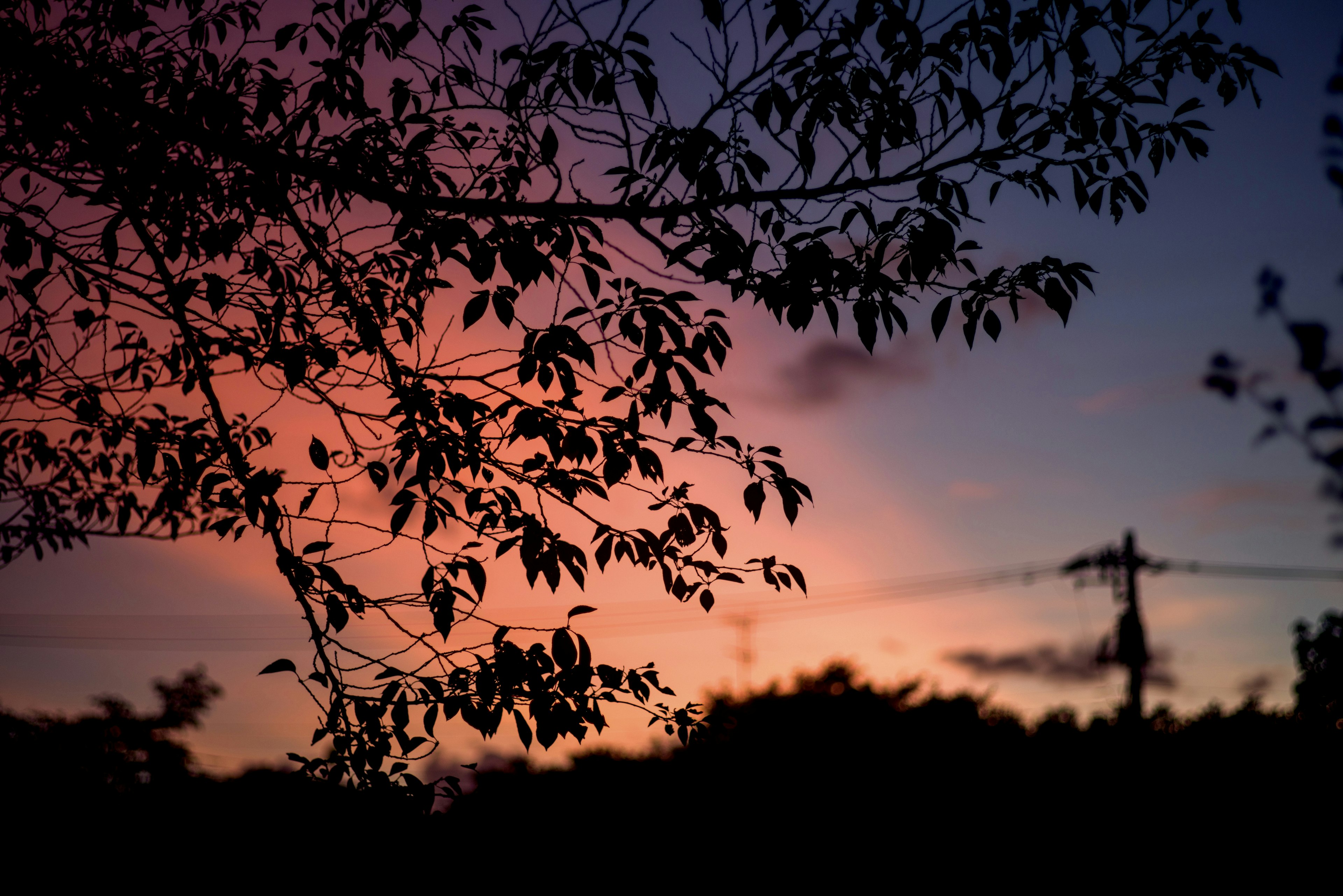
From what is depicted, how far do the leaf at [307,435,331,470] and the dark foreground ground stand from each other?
4.68 metres

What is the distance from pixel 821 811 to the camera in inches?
746

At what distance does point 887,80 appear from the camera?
12.3ft

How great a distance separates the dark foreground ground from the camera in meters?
13.0

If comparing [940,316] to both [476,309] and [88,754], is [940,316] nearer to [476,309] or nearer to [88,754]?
[476,309]

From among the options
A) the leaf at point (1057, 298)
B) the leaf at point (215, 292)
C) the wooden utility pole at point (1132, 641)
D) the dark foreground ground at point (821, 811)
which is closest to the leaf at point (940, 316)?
the leaf at point (1057, 298)

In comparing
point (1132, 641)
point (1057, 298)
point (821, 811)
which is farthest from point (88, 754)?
point (1132, 641)

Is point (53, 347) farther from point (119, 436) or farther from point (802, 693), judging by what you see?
point (802, 693)

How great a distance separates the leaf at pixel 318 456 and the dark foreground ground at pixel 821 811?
184 inches

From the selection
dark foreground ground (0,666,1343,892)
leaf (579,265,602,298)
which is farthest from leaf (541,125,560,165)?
dark foreground ground (0,666,1343,892)

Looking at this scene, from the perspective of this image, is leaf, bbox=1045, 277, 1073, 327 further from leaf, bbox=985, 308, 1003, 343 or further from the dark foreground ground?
the dark foreground ground

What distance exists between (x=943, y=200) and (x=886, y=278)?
1.53 ft

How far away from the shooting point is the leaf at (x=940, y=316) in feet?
10.9

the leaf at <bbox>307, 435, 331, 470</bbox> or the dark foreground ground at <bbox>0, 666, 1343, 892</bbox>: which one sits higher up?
the leaf at <bbox>307, 435, 331, 470</bbox>

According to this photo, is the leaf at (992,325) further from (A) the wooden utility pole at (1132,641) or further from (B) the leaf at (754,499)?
(A) the wooden utility pole at (1132,641)
